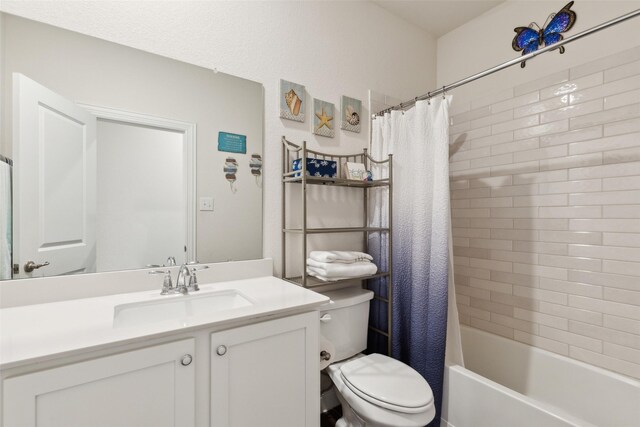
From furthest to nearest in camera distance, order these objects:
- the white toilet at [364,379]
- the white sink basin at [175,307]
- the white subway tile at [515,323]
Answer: the white subway tile at [515,323], the white toilet at [364,379], the white sink basin at [175,307]

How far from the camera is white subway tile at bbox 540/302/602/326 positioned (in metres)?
1.61

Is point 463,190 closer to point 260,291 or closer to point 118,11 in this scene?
point 260,291

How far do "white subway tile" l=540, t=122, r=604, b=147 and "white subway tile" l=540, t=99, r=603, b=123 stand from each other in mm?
90

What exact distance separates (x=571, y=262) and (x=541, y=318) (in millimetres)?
373

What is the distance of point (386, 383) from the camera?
51.9 inches

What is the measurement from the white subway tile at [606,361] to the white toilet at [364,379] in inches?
38.5

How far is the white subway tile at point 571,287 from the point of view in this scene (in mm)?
1613

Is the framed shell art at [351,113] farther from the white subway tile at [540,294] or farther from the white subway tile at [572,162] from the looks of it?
the white subway tile at [540,294]

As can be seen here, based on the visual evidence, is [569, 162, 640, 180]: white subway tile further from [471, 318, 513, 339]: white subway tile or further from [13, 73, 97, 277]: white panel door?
[13, 73, 97, 277]: white panel door

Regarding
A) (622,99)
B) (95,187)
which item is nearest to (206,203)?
(95,187)

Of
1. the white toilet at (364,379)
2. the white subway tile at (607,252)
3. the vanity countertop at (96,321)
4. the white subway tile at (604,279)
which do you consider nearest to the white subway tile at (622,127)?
the white subway tile at (607,252)

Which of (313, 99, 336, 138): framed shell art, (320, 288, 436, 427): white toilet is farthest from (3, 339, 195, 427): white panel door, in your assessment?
(313, 99, 336, 138): framed shell art

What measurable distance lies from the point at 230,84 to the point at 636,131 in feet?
6.57

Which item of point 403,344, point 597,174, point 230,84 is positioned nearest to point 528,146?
point 597,174
